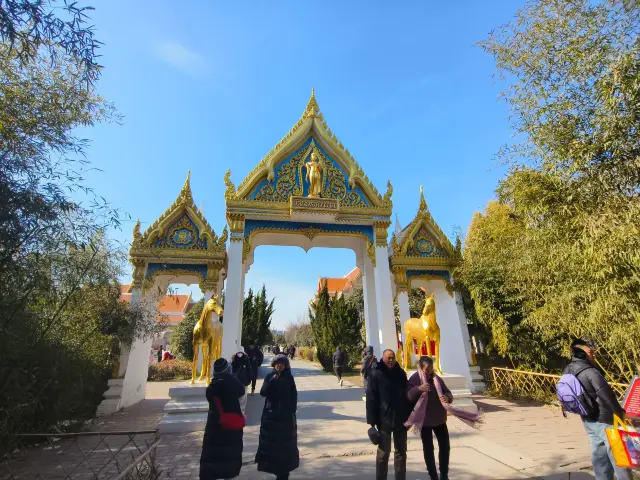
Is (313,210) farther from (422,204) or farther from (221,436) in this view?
(221,436)

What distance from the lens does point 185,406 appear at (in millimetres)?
7531

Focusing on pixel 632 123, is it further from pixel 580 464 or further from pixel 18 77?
pixel 18 77

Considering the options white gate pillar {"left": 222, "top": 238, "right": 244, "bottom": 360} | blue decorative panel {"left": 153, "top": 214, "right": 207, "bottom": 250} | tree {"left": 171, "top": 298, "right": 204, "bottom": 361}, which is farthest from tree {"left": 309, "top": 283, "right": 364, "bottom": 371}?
blue decorative panel {"left": 153, "top": 214, "right": 207, "bottom": 250}

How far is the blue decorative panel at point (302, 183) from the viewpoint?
426 inches

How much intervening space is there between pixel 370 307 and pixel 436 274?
2396 millimetres

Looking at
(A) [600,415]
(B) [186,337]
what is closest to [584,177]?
(A) [600,415]

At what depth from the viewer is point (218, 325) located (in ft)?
27.4

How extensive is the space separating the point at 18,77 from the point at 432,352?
389 inches

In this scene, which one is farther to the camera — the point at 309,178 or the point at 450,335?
the point at 450,335

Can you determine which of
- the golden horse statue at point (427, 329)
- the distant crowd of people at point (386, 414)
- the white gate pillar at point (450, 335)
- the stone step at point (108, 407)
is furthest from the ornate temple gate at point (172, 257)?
the white gate pillar at point (450, 335)

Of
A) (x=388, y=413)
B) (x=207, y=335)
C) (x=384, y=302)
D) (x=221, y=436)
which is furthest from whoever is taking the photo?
(x=384, y=302)

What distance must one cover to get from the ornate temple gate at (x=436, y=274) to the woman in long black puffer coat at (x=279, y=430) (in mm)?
7623

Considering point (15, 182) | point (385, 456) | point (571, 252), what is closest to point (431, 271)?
point (571, 252)

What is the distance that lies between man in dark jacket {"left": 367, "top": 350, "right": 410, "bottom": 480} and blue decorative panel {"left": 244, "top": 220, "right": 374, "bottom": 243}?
7313 mm
